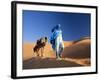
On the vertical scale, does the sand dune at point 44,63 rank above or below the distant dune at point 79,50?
below

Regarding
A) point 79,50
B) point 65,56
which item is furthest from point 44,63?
point 79,50

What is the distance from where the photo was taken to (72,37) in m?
1.96

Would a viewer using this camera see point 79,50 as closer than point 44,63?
No

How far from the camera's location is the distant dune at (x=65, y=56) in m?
1.81

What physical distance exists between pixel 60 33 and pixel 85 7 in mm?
314

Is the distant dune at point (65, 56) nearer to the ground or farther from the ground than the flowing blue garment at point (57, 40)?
nearer to the ground

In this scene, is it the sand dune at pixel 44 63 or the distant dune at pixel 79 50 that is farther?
the distant dune at pixel 79 50

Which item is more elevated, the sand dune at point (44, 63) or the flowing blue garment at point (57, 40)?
the flowing blue garment at point (57, 40)

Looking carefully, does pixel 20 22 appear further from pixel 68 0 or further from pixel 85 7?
pixel 85 7

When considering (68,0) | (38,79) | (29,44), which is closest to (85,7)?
(68,0)

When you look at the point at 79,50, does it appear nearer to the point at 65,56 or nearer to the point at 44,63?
the point at 65,56

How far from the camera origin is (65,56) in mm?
1931

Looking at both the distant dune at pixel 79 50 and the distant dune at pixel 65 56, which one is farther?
the distant dune at pixel 79 50

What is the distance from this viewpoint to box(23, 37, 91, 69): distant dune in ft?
5.93
